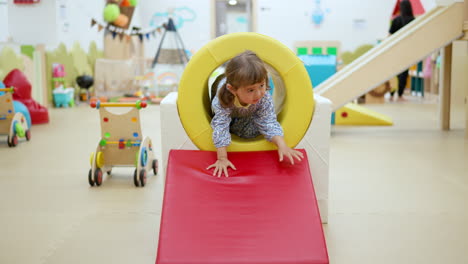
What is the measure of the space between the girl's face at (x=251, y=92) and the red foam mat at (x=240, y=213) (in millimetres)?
242

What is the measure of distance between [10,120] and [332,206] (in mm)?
3002

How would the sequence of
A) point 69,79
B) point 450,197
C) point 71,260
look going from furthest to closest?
point 69,79, point 450,197, point 71,260

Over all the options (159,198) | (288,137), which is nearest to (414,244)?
(288,137)

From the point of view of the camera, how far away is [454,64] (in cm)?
630

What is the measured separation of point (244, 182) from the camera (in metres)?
1.88

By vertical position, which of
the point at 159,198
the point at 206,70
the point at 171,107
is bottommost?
the point at 159,198

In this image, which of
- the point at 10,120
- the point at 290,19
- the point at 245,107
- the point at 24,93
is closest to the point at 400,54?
the point at 245,107

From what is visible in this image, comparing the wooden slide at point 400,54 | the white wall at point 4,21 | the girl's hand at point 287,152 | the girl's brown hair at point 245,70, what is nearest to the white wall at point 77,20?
the white wall at point 4,21

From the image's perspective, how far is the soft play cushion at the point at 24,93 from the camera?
4.93 meters

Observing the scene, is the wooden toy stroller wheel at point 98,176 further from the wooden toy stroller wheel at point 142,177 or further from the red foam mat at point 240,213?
the red foam mat at point 240,213

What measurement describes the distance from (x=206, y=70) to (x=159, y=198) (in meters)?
0.83

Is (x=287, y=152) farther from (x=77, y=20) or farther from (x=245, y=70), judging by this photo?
(x=77, y=20)

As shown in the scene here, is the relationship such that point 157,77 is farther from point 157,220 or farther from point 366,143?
point 157,220

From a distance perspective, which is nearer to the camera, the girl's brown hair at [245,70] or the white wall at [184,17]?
the girl's brown hair at [245,70]
